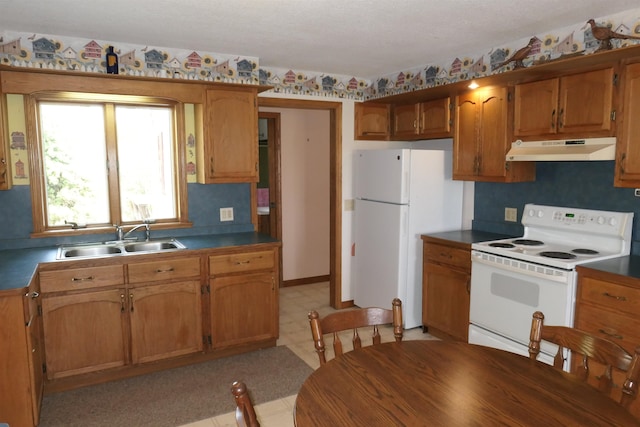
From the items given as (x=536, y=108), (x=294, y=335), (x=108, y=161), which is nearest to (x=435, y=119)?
(x=536, y=108)

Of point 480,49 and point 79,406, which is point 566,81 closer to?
point 480,49

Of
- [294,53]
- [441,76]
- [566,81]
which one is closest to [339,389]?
[566,81]

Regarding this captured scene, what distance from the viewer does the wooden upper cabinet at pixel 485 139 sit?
333 centimetres

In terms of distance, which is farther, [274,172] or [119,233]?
[274,172]

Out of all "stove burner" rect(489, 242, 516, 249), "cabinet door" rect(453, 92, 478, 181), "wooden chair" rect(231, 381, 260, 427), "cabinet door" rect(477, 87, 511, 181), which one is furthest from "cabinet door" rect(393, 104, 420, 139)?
A: "wooden chair" rect(231, 381, 260, 427)

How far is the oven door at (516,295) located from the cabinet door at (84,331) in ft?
8.08

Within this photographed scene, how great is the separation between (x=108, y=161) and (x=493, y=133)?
2.91m

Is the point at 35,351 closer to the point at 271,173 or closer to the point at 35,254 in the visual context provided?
the point at 35,254

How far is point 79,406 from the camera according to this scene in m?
2.76

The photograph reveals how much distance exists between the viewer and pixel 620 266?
263cm

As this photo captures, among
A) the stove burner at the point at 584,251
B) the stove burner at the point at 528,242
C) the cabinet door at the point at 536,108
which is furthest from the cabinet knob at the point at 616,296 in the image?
the cabinet door at the point at 536,108

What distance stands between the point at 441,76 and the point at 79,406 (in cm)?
359

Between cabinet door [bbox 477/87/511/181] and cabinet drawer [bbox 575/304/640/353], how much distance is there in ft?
3.75

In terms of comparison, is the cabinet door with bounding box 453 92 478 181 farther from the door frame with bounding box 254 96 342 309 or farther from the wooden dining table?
the wooden dining table
